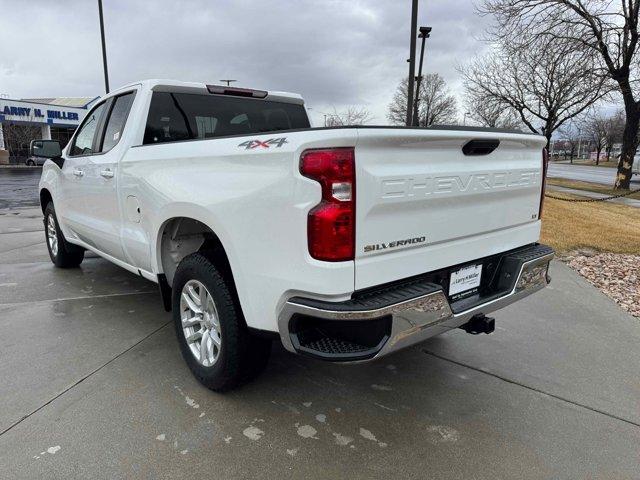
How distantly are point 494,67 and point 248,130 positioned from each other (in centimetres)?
2642

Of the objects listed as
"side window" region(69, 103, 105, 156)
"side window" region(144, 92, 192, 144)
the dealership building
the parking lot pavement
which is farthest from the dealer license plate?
the dealership building

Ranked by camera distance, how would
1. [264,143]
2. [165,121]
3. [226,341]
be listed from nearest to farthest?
[264,143]
[226,341]
[165,121]

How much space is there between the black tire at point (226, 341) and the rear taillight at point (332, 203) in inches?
31.1

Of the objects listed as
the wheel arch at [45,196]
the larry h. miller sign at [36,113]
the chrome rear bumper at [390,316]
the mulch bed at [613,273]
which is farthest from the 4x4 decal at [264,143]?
the larry h. miller sign at [36,113]

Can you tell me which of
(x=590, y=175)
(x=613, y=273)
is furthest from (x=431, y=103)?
(x=613, y=273)

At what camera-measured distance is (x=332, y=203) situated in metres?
2.09

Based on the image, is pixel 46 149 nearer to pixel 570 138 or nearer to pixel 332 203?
pixel 332 203

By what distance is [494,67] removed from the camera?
26.9 m

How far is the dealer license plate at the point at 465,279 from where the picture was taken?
107 inches

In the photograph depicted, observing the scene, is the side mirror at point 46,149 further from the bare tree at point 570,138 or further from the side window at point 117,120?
the bare tree at point 570,138

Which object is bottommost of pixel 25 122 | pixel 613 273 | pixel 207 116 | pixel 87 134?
pixel 613 273

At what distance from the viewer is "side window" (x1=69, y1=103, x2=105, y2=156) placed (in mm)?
4561

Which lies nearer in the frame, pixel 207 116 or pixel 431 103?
pixel 207 116

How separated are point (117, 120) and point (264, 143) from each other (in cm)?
236
